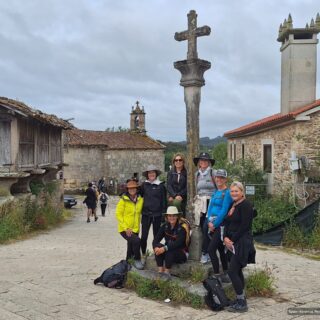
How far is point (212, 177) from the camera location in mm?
5676

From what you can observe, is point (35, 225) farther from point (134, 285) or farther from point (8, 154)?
point (134, 285)

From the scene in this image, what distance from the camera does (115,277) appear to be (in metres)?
5.73

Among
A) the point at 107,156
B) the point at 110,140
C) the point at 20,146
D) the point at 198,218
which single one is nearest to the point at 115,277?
the point at 198,218

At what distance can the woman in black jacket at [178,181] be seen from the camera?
596 cm

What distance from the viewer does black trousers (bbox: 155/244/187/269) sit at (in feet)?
18.1

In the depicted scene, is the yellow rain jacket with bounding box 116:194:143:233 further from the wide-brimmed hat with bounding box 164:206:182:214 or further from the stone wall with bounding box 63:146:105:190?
the stone wall with bounding box 63:146:105:190

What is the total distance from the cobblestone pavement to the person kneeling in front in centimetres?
61

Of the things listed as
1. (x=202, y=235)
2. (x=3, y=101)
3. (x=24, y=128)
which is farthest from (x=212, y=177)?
(x=24, y=128)

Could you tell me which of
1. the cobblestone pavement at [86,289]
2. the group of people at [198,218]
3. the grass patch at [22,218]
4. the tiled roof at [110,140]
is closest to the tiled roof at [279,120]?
the cobblestone pavement at [86,289]

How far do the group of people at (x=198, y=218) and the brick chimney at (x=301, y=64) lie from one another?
945 cm

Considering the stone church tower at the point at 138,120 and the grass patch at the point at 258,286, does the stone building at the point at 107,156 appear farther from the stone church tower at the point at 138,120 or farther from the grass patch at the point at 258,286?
the grass patch at the point at 258,286

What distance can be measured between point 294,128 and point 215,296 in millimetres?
8288

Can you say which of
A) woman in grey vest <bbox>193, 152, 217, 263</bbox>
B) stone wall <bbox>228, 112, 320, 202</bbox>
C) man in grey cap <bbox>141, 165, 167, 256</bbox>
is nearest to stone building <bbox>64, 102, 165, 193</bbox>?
stone wall <bbox>228, 112, 320, 202</bbox>

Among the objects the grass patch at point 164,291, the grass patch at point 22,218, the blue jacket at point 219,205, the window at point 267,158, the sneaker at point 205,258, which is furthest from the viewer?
the window at point 267,158
